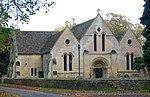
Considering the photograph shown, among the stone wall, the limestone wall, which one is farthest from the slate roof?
the stone wall

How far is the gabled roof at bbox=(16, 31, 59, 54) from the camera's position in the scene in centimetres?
6322

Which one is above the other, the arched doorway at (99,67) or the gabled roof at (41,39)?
the gabled roof at (41,39)

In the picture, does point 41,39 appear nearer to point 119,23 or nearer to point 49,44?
point 49,44

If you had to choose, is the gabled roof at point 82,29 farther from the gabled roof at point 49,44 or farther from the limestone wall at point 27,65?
the limestone wall at point 27,65

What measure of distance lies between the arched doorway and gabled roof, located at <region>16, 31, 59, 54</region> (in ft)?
36.9

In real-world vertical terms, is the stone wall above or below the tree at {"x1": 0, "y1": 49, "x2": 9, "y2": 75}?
below

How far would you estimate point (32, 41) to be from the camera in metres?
65.1

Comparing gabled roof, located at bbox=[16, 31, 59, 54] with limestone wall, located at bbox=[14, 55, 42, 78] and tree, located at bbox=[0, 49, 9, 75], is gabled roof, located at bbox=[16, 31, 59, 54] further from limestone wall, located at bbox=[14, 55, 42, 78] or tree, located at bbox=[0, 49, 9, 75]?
tree, located at bbox=[0, 49, 9, 75]

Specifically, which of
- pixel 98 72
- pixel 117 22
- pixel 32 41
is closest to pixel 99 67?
pixel 98 72

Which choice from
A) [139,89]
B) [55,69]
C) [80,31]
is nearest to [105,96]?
[139,89]

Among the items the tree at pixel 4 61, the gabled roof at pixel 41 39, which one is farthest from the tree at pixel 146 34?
the tree at pixel 4 61

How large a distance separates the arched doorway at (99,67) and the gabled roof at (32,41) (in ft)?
36.9

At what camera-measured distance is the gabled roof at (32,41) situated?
6322 centimetres

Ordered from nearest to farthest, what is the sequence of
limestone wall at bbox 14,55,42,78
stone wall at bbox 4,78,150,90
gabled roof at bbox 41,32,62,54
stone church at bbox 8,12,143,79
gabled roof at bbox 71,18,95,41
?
1. stone wall at bbox 4,78,150,90
2. stone church at bbox 8,12,143,79
3. gabled roof at bbox 41,32,62,54
4. gabled roof at bbox 71,18,95,41
5. limestone wall at bbox 14,55,42,78
